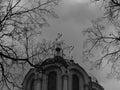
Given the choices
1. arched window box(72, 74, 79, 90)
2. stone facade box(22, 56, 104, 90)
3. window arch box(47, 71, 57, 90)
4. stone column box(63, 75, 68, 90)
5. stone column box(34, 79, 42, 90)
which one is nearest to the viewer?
stone column box(63, 75, 68, 90)

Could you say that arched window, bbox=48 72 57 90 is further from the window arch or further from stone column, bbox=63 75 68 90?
stone column, bbox=63 75 68 90

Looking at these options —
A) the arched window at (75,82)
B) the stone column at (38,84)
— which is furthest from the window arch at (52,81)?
the arched window at (75,82)

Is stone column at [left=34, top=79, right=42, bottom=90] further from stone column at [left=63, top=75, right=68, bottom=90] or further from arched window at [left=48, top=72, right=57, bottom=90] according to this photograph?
stone column at [left=63, top=75, right=68, bottom=90]

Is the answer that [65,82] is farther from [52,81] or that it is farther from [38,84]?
[38,84]

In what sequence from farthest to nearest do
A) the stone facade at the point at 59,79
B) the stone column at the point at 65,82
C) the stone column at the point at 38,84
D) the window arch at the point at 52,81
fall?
the window arch at the point at 52,81, the stone column at the point at 38,84, the stone facade at the point at 59,79, the stone column at the point at 65,82

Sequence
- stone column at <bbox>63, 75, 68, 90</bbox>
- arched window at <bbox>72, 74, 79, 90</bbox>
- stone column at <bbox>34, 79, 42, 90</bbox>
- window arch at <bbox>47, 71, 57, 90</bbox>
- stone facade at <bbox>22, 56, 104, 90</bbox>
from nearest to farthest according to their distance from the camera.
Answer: stone column at <bbox>63, 75, 68, 90</bbox>
stone facade at <bbox>22, 56, 104, 90</bbox>
stone column at <bbox>34, 79, 42, 90</bbox>
window arch at <bbox>47, 71, 57, 90</bbox>
arched window at <bbox>72, 74, 79, 90</bbox>

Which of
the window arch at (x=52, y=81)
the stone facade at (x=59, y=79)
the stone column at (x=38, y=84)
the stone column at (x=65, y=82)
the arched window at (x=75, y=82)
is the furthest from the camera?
the arched window at (x=75, y=82)

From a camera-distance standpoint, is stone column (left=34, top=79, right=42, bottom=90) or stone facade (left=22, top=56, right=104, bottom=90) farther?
stone column (left=34, top=79, right=42, bottom=90)

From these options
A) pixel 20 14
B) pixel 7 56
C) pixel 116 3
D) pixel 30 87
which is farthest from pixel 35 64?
pixel 30 87

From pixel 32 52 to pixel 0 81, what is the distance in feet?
6.38

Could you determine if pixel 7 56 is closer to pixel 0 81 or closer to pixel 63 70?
pixel 0 81

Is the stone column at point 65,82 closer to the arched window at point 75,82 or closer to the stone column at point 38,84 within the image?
the arched window at point 75,82

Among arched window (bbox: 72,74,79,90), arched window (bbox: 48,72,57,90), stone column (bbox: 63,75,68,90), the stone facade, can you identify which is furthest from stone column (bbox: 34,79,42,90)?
arched window (bbox: 72,74,79,90)

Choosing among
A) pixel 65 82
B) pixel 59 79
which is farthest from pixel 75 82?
pixel 59 79
